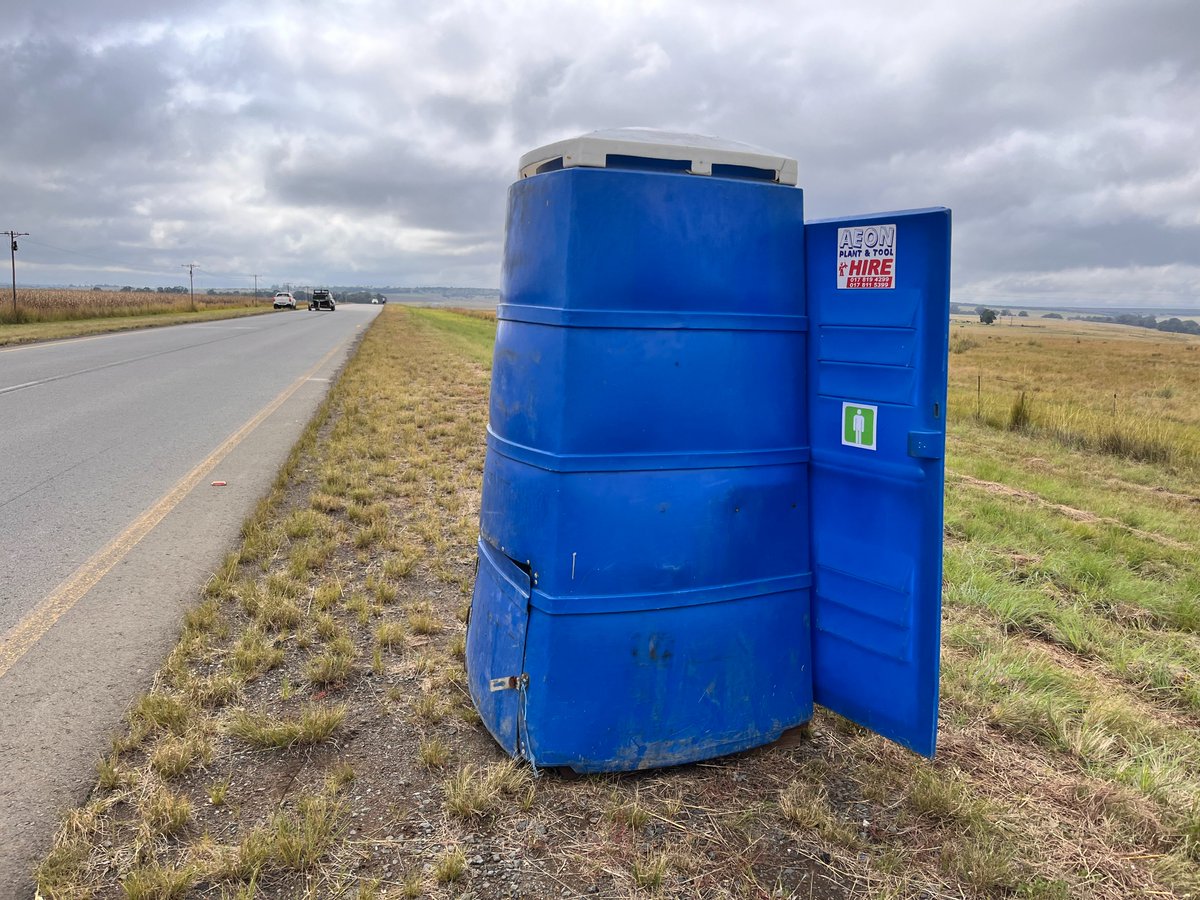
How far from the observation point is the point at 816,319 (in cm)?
277

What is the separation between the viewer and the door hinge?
2.72m

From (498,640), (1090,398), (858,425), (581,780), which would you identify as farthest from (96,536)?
(1090,398)

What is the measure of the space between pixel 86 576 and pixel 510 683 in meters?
3.18

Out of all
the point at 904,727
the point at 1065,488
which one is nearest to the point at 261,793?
the point at 904,727

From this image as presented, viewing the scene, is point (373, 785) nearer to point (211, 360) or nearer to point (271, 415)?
point (271, 415)

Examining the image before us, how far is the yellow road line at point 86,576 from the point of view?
375cm

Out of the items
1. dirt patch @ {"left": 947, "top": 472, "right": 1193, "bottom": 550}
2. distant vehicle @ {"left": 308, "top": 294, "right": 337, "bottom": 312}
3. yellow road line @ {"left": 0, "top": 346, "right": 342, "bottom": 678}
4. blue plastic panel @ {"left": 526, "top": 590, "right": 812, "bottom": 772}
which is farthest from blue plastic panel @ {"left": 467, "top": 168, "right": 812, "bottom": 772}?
distant vehicle @ {"left": 308, "top": 294, "right": 337, "bottom": 312}

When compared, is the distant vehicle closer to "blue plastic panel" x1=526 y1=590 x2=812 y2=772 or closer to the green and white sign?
"blue plastic panel" x1=526 y1=590 x2=812 y2=772

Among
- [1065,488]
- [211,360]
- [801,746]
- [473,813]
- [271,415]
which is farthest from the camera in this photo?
[211,360]

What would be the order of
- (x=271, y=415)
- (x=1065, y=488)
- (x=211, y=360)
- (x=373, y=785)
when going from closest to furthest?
(x=373, y=785), (x=1065, y=488), (x=271, y=415), (x=211, y=360)

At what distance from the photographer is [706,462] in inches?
106

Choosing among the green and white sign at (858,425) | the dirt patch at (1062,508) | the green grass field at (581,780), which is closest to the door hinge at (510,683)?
the green grass field at (581,780)

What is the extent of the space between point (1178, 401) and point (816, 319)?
22831 mm

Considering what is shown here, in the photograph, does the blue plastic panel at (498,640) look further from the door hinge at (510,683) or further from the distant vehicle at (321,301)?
the distant vehicle at (321,301)
